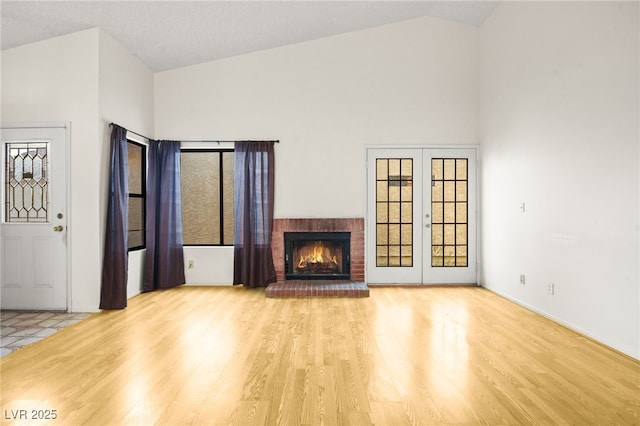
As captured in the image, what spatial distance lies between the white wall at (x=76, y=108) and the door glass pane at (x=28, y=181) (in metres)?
0.31

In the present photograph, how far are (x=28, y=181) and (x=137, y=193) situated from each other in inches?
53.2

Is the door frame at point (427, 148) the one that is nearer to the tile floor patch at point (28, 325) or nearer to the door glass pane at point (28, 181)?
the tile floor patch at point (28, 325)

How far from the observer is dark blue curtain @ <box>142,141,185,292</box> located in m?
5.77

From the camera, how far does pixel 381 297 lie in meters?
5.39

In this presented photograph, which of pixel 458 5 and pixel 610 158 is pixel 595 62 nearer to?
pixel 610 158

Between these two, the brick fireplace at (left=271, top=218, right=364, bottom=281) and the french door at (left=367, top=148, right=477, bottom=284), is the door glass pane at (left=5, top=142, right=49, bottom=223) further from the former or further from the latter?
the french door at (left=367, top=148, right=477, bottom=284)

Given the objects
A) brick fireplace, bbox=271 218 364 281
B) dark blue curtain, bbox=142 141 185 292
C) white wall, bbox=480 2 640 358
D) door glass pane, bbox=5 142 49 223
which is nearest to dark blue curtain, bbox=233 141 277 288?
brick fireplace, bbox=271 218 364 281

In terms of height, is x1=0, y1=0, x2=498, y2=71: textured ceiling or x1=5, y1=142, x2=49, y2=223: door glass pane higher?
x1=0, y1=0, x2=498, y2=71: textured ceiling

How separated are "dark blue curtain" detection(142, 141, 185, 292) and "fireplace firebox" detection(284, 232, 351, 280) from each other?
1.59 meters

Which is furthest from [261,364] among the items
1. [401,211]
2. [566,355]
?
[401,211]

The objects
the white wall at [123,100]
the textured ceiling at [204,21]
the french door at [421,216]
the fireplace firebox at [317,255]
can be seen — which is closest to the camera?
the textured ceiling at [204,21]

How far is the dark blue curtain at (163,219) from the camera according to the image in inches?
227

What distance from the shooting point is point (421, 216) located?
6.12 metres

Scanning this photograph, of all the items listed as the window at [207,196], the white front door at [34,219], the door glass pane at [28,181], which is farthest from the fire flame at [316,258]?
the door glass pane at [28,181]
